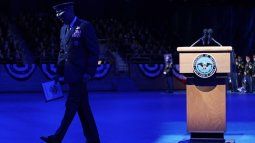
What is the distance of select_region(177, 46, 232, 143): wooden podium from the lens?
7.01m

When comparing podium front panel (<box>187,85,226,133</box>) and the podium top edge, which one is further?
podium front panel (<box>187,85,226,133</box>)

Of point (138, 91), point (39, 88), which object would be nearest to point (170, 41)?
point (138, 91)

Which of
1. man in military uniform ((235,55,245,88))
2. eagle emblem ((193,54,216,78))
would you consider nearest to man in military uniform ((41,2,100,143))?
eagle emblem ((193,54,216,78))

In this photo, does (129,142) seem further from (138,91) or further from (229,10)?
(229,10)

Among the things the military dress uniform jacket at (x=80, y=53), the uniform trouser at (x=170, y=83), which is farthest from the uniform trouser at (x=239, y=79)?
the military dress uniform jacket at (x=80, y=53)

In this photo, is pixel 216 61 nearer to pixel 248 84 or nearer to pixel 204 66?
pixel 204 66

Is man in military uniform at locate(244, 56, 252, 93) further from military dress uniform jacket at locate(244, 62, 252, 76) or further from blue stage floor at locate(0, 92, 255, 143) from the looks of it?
blue stage floor at locate(0, 92, 255, 143)

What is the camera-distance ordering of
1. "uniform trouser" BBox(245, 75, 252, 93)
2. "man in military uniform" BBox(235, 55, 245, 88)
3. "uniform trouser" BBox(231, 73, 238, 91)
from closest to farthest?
"uniform trouser" BBox(245, 75, 252, 93) → "uniform trouser" BBox(231, 73, 238, 91) → "man in military uniform" BBox(235, 55, 245, 88)

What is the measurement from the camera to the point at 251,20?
97.0 feet

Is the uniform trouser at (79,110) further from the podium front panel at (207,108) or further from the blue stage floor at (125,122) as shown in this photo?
the podium front panel at (207,108)

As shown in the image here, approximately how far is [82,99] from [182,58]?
1.42m

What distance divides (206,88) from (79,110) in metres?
1.70

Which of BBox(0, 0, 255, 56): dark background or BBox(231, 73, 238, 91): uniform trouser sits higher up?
BBox(0, 0, 255, 56): dark background

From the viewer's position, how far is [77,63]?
6742 millimetres
